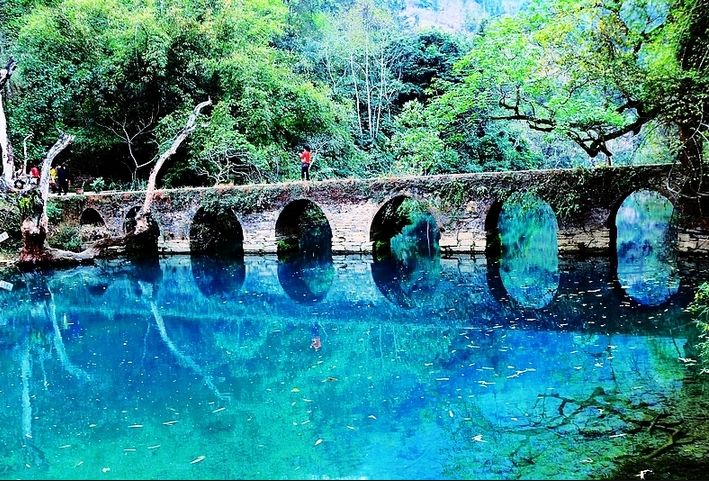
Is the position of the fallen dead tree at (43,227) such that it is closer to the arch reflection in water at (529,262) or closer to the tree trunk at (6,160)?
the tree trunk at (6,160)

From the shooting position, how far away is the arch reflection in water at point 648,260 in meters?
11.3

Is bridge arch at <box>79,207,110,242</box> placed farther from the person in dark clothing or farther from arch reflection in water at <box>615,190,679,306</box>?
arch reflection in water at <box>615,190,679,306</box>

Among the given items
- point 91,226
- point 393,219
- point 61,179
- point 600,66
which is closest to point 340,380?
point 600,66

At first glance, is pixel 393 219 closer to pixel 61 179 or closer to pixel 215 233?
pixel 215 233

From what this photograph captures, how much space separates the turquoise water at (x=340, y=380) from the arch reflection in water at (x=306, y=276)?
0.76 ft

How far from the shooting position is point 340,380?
7.09 metres

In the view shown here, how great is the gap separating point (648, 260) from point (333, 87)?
67.3 feet

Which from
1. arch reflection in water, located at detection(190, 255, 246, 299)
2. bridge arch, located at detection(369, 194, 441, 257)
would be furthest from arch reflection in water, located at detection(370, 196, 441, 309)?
arch reflection in water, located at detection(190, 255, 246, 299)

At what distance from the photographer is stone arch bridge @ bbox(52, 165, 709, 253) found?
15.4 m

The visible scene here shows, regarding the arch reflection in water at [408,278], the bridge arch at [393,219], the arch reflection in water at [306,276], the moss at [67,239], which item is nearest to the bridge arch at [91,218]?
the moss at [67,239]

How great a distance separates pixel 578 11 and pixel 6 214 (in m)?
18.5

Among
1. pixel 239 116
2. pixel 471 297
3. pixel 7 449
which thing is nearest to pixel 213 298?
pixel 471 297

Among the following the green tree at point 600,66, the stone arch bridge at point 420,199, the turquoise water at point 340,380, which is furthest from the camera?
the stone arch bridge at point 420,199

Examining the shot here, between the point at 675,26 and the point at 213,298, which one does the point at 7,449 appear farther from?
the point at 675,26
